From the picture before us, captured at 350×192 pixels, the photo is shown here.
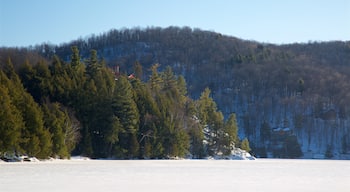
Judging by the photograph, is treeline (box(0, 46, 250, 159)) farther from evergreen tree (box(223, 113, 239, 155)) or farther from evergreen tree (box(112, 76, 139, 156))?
evergreen tree (box(223, 113, 239, 155))

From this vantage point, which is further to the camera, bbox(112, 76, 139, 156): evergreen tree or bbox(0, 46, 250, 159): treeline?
bbox(112, 76, 139, 156): evergreen tree

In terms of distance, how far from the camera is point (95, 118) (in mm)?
74625

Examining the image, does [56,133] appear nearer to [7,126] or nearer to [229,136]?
[7,126]

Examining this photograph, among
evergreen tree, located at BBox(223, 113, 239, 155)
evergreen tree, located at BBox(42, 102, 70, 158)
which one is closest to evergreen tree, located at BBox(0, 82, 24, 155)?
evergreen tree, located at BBox(42, 102, 70, 158)

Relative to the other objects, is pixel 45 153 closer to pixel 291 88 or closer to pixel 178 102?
pixel 178 102

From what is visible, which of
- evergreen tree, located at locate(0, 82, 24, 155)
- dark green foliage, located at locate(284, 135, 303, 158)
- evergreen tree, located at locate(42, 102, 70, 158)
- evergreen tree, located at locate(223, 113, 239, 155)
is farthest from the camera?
dark green foliage, located at locate(284, 135, 303, 158)

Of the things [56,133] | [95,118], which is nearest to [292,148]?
[95,118]

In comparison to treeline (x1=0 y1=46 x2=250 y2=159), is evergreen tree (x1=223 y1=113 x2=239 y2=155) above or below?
below

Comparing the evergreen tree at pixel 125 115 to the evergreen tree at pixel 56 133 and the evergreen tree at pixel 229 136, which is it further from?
the evergreen tree at pixel 229 136

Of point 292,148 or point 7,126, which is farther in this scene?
point 292,148

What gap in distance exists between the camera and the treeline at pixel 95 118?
57.6 metres

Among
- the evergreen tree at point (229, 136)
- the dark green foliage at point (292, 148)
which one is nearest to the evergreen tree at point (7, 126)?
the evergreen tree at point (229, 136)

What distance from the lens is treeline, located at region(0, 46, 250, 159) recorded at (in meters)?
→ 57.6

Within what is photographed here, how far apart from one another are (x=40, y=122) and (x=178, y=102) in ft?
137
